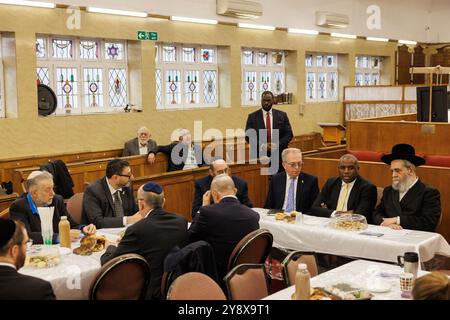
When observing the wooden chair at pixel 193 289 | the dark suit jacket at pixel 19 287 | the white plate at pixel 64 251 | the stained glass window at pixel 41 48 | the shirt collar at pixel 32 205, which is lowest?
the white plate at pixel 64 251

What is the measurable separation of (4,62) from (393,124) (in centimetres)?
599

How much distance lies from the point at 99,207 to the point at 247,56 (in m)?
9.29

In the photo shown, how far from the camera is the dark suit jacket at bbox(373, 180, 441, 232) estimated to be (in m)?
5.55

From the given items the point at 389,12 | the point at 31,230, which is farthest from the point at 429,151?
the point at 389,12

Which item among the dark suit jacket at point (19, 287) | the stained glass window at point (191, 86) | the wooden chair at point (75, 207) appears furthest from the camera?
the stained glass window at point (191, 86)

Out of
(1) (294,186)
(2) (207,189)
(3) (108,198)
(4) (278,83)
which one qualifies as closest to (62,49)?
(2) (207,189)

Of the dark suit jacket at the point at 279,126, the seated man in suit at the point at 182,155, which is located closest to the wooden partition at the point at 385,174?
the dark suit jacket at the point at 279,126

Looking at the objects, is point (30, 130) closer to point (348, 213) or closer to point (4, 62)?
point (4, 62)

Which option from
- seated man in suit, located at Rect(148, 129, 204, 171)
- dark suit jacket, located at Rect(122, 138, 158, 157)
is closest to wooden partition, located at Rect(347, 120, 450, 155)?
seated man in suit, located at Rect(148, 129, 204, 171)

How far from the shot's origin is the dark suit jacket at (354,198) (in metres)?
6.02

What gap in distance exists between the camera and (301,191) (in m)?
6.46

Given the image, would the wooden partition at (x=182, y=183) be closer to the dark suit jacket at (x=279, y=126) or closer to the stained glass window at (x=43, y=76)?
the dark suit jacket at (x=279, y=126)

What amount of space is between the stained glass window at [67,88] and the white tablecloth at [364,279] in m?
7.55

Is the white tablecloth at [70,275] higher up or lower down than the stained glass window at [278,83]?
lower down
